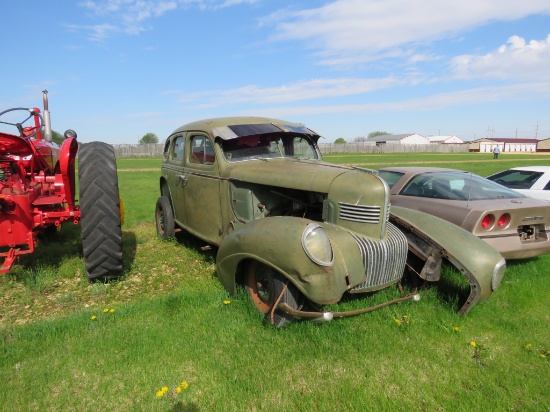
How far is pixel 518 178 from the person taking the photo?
26.2 feet

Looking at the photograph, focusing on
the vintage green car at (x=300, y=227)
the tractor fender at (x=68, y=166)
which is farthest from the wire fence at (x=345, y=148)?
the tractor fender at (x=68, y=166)

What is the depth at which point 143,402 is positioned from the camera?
2.54 meters

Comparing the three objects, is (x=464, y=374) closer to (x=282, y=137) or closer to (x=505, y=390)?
(x=505, y=390)

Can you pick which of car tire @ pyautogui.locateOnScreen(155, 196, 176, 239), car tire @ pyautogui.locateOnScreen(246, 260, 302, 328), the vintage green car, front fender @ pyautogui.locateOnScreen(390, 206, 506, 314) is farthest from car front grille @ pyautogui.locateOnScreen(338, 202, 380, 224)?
car tire @ pyautogui.locateOnScreen(155, 196, 176, 239)

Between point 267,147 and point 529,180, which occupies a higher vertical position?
point 267,147

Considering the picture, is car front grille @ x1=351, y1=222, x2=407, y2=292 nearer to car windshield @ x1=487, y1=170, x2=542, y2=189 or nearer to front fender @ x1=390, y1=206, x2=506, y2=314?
front fender @ x1=390, y1=206, x2=506, y2=314

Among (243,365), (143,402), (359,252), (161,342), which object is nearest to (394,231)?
(359,252)

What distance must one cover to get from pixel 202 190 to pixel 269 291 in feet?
6.95

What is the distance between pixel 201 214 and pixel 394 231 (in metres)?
2.56

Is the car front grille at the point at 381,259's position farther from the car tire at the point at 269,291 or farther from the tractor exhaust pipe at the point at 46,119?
the tractor exhaust pipe at the point at 46,119

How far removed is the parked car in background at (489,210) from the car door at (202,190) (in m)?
2.70

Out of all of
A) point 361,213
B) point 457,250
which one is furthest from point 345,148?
point 361,213

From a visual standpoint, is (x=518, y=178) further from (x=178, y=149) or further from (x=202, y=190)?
(x=178, y=149)

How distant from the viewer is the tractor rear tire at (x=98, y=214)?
4160mm
